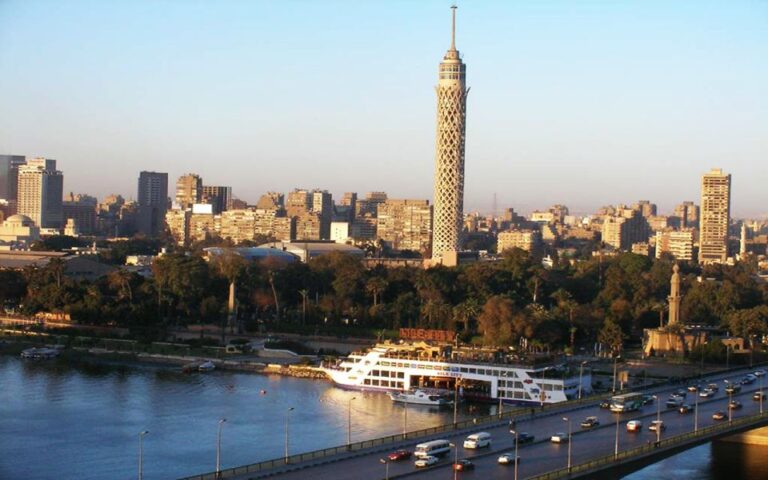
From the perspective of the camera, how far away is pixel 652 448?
1213 cm

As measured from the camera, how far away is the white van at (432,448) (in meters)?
11.3

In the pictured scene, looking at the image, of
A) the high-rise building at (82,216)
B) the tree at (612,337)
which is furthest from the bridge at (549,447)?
the high-rise building at (82,216)

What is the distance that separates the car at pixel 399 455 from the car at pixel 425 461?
19 cm

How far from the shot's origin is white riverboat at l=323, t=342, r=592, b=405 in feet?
60.0

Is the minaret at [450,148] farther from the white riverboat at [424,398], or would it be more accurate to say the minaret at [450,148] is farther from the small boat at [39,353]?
the white riverboat at [424,398]

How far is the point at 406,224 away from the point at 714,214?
1336cm

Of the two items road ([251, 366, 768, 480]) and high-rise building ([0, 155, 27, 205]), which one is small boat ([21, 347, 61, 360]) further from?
high-rise building ([0, 155, 27, 205])

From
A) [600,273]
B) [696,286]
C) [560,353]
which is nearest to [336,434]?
[560,353]

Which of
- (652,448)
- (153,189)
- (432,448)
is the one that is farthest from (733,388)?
(153,189)

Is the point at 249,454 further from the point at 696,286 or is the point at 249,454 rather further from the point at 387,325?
the point at 696,286

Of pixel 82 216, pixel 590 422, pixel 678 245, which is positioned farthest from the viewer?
pixel 82 216

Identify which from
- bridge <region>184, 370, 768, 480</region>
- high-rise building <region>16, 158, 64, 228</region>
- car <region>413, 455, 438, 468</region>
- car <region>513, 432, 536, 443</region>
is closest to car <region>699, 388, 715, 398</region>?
bridge <region>184, 370, 768, 480</region>

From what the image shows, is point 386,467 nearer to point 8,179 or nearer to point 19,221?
point 19,221

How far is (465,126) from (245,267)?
1065cm
